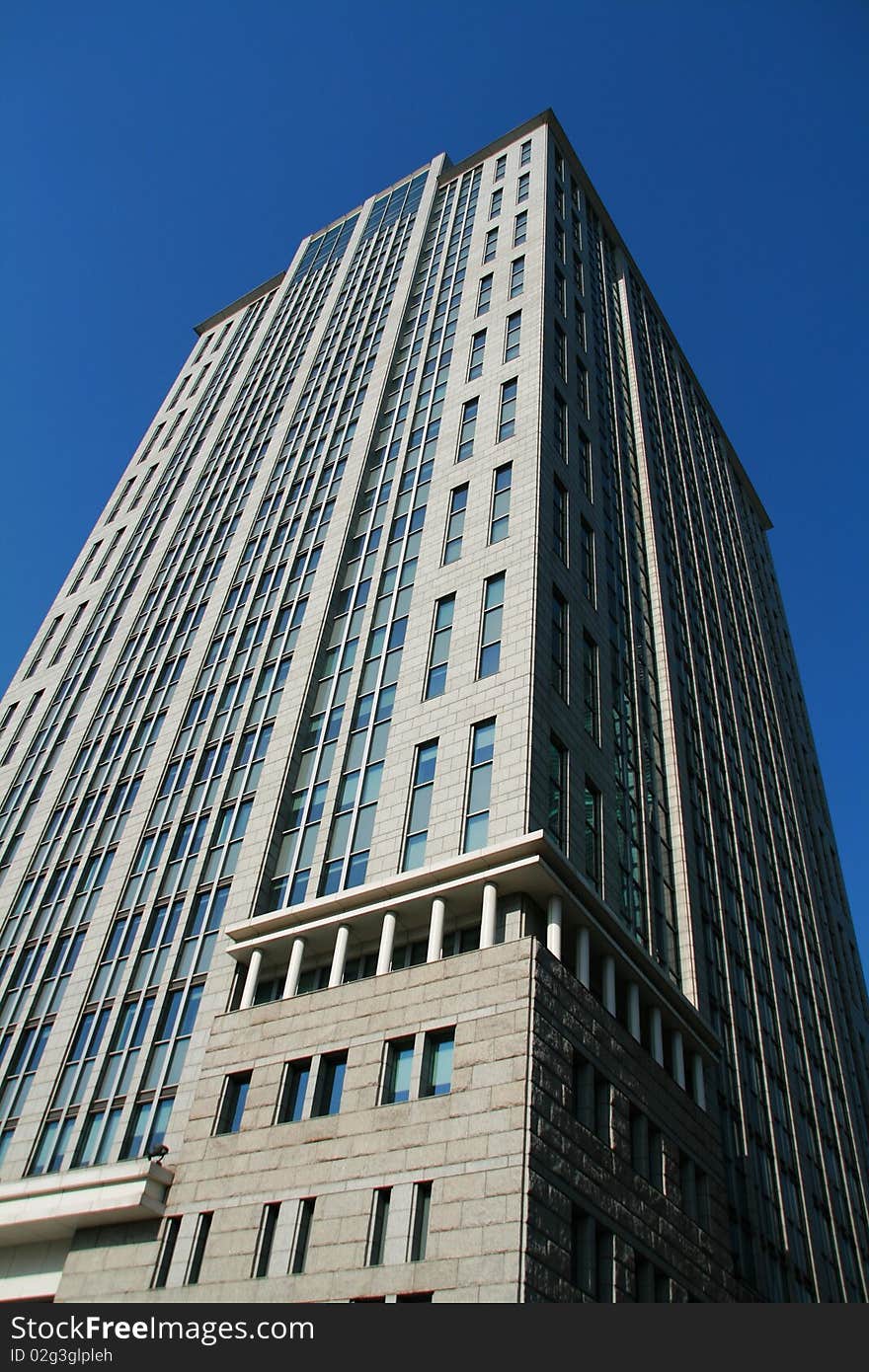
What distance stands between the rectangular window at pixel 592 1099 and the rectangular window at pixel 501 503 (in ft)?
72.9

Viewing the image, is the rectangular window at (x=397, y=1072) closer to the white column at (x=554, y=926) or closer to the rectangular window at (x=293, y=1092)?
the rectangular window at (x=293, y=1092)

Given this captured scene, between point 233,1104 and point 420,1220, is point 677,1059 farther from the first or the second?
point 233,1104

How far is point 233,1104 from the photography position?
34.0 metres

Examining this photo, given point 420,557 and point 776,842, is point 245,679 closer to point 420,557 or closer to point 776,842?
point 420,557

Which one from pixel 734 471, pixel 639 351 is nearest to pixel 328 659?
pixel 639 351

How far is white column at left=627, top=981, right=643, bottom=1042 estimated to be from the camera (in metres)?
35.2

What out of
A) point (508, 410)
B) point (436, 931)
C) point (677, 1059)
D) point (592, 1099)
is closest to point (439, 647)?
point (436, 931)

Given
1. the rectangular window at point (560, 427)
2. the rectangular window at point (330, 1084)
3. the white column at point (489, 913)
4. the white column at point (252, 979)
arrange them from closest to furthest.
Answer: the rectangular window at point (330, 1084) < the white column at point (489, 913) < the white column at point (252, 979) < the rectangular window at point (560, 427)

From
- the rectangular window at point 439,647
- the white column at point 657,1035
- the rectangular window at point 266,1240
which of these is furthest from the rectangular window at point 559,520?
the rectangular window at point 266,1240

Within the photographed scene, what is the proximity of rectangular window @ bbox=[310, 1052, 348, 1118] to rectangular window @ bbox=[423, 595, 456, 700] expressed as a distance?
14193 millimetres

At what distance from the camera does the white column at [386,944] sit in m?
33.6

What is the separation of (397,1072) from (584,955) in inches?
266

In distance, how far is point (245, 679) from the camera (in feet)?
173

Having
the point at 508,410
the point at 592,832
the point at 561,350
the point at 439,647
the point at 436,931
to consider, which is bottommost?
the point at 436,931
